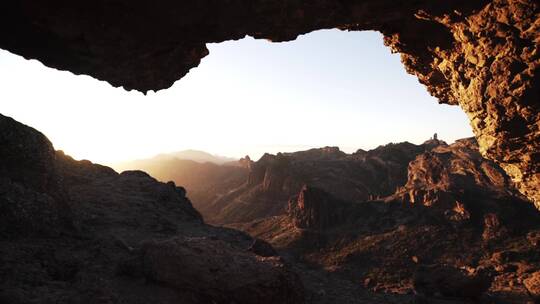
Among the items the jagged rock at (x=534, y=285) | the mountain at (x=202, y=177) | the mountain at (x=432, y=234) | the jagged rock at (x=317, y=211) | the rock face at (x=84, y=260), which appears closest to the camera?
the rock face at (x=84, y=260)

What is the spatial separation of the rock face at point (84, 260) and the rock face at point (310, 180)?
2703 inches

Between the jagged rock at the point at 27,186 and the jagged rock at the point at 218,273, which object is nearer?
the jagged rock at the point at 218,273

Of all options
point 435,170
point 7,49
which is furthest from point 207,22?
point 435,170

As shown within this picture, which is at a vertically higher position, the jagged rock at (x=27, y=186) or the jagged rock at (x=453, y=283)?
the jagged rock at (x=27, y=186)

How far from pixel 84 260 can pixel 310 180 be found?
83.5 m

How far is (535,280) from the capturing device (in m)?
29.5

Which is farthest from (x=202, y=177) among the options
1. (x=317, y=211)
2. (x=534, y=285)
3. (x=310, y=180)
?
(x=534, y=285)

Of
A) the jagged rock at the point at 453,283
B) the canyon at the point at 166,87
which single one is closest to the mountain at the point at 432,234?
the jagged rock at the point at 453,283

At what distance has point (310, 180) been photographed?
9575 cm

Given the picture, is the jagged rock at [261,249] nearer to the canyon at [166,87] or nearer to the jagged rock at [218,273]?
the canyon at [166,87]

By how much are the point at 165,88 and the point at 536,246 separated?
→ 138ft

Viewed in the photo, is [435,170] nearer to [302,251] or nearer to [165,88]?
[302,251]

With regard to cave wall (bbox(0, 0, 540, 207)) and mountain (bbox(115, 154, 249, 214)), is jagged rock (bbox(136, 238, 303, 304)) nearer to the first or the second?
cave wall (bbox(0, 0, 540, 207))

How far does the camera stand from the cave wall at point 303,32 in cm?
1230
